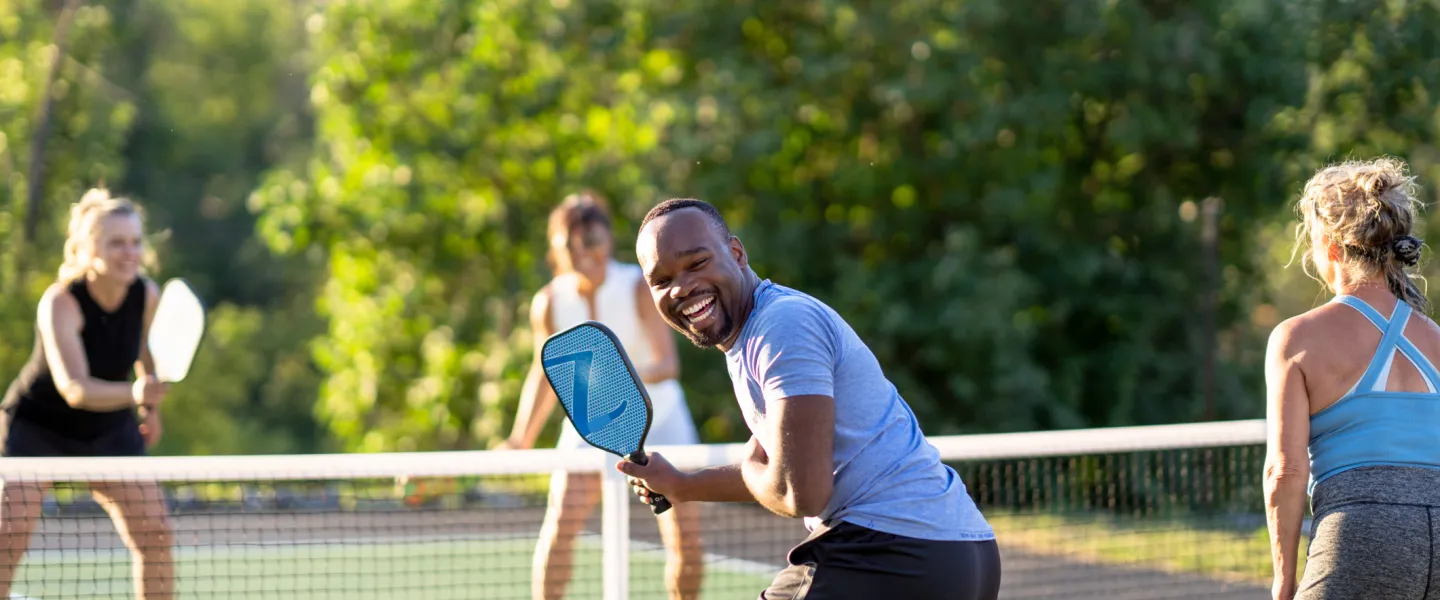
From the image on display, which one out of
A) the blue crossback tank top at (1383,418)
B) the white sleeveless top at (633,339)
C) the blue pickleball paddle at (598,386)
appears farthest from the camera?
the white sleeveless top at (633,339)

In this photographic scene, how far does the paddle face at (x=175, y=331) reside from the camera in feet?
20.3

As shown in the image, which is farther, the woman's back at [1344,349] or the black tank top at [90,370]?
the black tank top at [90,370]

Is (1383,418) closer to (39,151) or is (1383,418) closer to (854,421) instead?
(854,421)

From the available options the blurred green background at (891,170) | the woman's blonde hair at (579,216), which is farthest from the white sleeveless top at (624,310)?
the blurred green background at (891,170)

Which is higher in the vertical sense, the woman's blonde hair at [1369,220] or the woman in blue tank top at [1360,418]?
the woman's blonde hair at [1369,220]

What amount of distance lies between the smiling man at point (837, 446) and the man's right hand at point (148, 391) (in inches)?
130

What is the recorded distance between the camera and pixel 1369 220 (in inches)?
148

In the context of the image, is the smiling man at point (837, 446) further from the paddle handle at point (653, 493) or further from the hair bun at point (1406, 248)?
the hair bun at point (1406, 248)

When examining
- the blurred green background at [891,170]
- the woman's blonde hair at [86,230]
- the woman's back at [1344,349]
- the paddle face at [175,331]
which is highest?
the blurred green background at [891,170]

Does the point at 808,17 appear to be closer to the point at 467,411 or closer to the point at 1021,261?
the point at 1021,261

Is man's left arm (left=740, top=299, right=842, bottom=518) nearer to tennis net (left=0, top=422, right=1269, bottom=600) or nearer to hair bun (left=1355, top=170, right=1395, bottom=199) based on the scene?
hair bun (left=1355, top=170, right=1395, bottom=199)

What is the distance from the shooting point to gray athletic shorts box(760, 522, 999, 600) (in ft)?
10.7

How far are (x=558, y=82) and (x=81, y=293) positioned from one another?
936cm

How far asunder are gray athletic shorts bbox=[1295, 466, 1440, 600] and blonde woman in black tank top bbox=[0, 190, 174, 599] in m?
4.17
